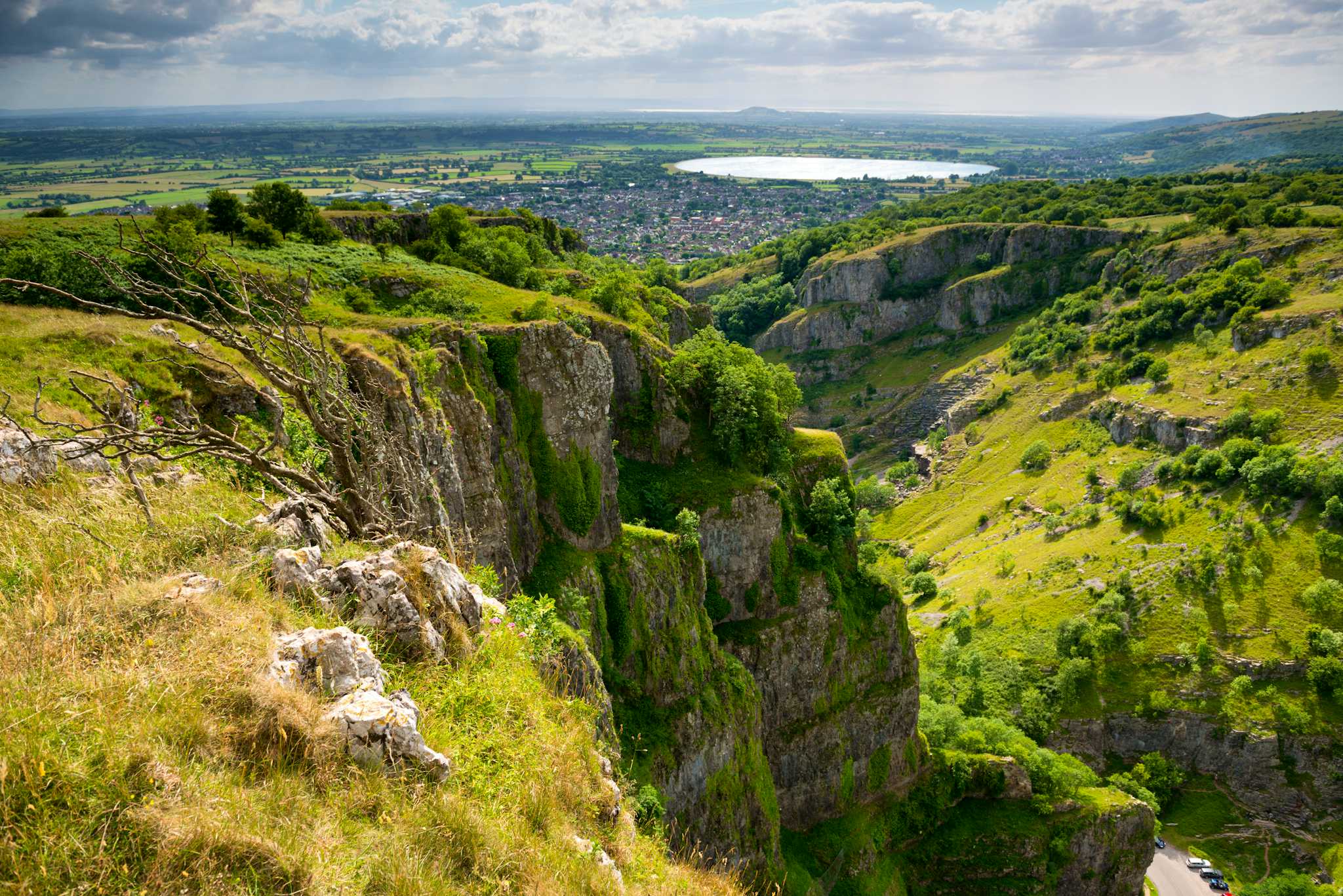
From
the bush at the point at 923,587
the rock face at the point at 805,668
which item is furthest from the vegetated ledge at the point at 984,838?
the bush at the point at 923,587

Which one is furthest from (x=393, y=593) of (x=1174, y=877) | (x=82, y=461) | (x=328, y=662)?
(x=1174, y=877)

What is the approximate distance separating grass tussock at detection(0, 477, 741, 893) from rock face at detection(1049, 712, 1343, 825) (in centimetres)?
9695

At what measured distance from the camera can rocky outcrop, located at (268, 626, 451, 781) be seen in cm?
849

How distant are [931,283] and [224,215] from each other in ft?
586

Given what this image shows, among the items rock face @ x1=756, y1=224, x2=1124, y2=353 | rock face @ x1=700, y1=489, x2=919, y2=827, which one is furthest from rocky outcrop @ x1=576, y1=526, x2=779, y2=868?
rock face @ x1=756, y1=224, x2=1124, y2=353

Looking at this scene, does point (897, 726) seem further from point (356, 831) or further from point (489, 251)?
point (356, 831)

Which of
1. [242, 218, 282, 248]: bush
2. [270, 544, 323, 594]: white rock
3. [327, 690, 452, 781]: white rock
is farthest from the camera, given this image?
[242, 218, 282, 248]: bush

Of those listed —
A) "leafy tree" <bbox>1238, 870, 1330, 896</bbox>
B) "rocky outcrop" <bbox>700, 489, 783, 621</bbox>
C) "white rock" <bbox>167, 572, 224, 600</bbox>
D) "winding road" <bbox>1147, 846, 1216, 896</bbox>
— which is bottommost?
"winding road" <bbox>1147, 846, 1216, 896</bbox>

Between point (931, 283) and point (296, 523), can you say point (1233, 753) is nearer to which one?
point (296, 523)

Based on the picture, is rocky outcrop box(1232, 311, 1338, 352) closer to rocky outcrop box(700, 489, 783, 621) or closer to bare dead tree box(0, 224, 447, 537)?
→ rocky outcrop box(700, 489, 783, 621)

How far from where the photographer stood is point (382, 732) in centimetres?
858

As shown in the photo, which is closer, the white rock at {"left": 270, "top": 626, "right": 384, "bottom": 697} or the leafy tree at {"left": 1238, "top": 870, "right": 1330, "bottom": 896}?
the white rock at {"left": 270, "top": 626, "right": 384, "bottom": 697}

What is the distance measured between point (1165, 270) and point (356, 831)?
7350 inches

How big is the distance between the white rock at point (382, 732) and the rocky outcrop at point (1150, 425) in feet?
445
